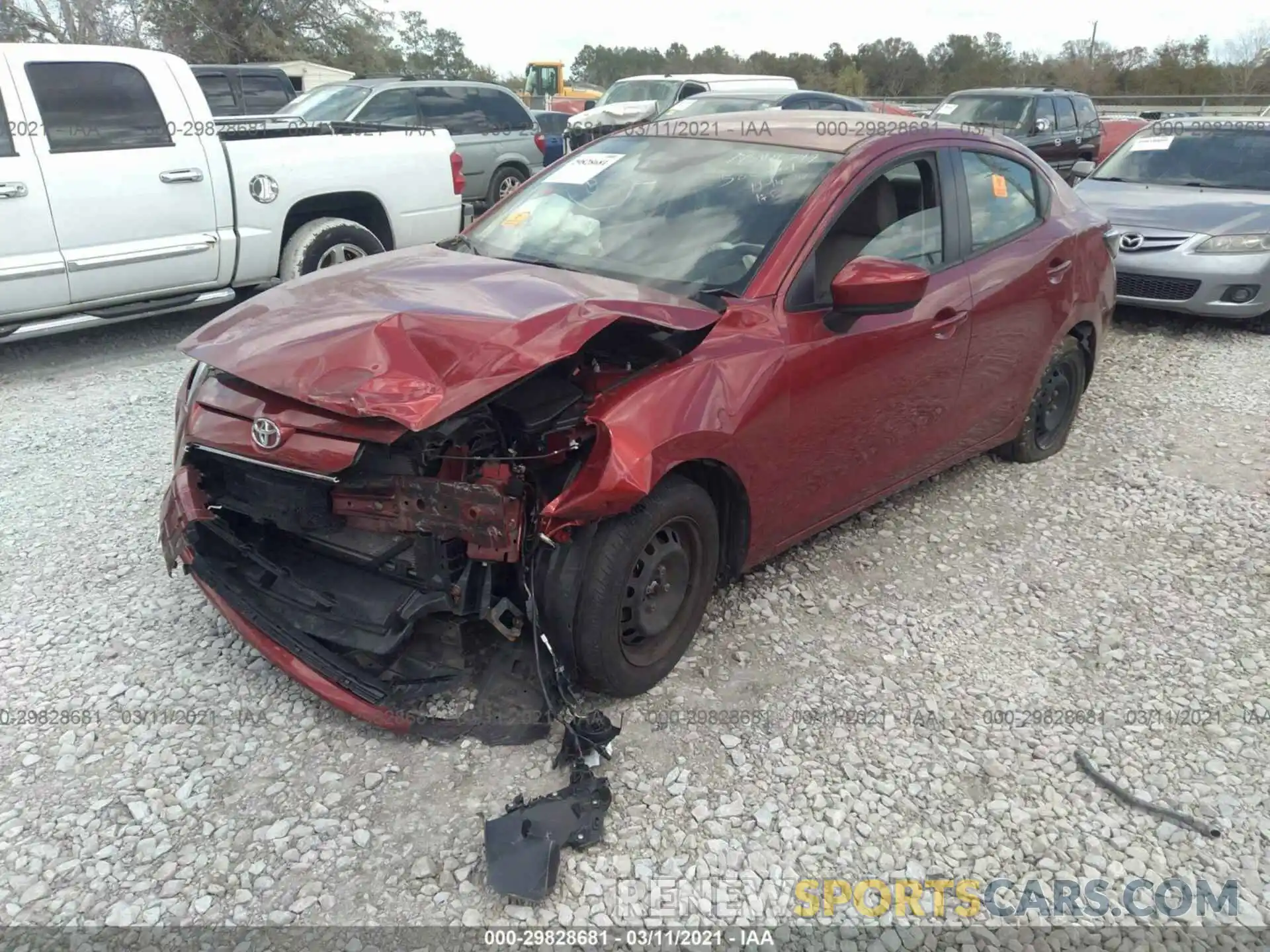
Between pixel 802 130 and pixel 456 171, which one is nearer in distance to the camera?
pixel 802 130

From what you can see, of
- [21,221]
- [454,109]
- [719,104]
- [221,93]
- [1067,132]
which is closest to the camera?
[21,221]

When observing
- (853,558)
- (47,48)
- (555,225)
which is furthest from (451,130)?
(853,558)

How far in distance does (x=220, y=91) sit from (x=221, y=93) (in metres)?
0.03

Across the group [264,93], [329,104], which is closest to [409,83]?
[329,104]

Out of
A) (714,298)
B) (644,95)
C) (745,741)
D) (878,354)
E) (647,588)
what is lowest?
(745,741)

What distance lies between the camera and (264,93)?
14086 millimetres

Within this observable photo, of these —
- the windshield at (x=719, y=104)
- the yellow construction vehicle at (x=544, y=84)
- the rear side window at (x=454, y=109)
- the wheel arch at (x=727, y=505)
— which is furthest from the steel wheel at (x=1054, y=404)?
the yellow construction vehicle at (x=544, y=84)

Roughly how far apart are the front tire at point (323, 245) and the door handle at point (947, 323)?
15.1 ft

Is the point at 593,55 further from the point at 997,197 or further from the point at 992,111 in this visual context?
the point at 997,197

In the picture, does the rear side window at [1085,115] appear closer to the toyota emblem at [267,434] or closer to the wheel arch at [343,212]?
the wheel arch at [343,212]

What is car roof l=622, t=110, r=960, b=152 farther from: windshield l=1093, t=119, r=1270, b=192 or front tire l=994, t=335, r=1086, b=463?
windshield l=1093, t=119, r=1270, b=192

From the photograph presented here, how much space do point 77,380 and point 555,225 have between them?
13.2 feet

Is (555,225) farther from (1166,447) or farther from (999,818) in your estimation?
(1166,447)

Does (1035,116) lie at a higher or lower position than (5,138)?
lower
